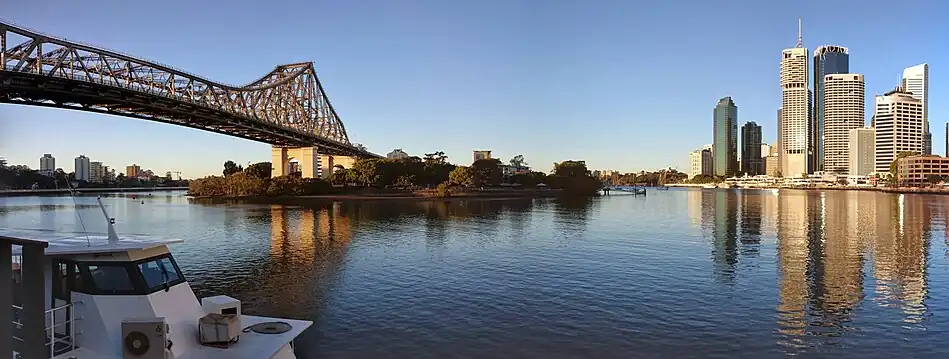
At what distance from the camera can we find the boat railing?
1030 centimetres

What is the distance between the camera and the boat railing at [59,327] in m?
10.3

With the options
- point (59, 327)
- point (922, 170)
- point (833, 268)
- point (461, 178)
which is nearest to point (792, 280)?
point (833, 268)

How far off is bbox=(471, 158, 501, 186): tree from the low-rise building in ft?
434

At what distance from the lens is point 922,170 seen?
6786 inches

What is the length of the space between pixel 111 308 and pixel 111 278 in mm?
591

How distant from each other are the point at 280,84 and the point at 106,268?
9286cm

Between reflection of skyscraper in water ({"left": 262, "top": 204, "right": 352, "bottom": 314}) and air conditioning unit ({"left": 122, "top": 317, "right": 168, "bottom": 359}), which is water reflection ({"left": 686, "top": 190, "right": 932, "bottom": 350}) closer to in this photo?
air conditioning unit ({"left": 122, "top": 317, "right": 168, "bottom": 359})

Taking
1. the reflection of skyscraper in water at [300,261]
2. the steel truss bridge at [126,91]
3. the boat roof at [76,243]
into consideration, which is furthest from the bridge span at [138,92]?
the boat roof at [76,243]

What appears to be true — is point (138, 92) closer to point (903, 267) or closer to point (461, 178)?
point (903, 267)

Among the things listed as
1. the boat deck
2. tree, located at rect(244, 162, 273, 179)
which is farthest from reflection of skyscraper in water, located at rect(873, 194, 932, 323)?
tree, located at rect(244, 162, 273, 179)

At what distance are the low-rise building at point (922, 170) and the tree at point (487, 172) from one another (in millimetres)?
132422

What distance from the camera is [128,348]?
10.3m

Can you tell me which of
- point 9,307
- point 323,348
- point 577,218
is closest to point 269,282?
point 323,348

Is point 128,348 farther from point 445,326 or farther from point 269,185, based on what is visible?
point 269,185
